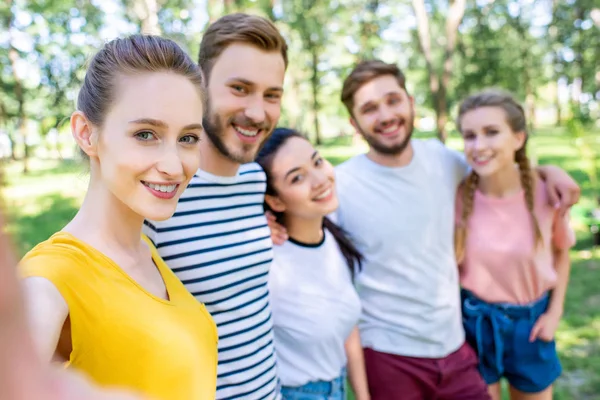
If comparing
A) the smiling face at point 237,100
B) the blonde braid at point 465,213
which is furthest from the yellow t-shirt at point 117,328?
the blonde braid at point 465,213

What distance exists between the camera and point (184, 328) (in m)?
1.32

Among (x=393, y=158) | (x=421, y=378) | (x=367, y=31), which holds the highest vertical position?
(x=367, y=31)

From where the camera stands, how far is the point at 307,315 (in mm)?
2195

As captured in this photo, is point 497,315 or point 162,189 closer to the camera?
point 162,189

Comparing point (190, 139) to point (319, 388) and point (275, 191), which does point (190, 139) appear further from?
point (319, 388)

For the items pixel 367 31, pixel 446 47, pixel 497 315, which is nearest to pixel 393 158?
pixel 497 315

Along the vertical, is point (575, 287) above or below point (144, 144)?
below

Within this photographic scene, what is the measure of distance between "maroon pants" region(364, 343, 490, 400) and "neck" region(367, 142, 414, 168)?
3.46 feet

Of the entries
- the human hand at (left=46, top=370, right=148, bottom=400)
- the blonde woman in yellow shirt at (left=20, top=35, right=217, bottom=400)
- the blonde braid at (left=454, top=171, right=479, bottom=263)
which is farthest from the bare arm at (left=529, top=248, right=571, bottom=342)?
the human hand at (left=46, top=370, right=148, bottom=400)

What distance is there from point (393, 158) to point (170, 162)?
1.80 metres

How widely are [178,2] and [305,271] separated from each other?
1042 cm

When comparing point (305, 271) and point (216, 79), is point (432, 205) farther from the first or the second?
point (216, 79)

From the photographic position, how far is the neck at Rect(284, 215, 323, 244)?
238 centimetres

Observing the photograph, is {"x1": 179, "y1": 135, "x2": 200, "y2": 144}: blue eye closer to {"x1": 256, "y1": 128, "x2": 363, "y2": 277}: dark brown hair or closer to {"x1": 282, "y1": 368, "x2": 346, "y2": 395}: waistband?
{"x1": 256, "y1": 128, "x2": 363, "y2": 277}: dark brown hair
